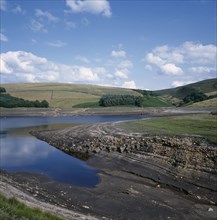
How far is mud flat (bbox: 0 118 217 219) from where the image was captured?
79.9ft

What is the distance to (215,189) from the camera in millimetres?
28266

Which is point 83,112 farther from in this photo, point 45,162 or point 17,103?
point 45,162

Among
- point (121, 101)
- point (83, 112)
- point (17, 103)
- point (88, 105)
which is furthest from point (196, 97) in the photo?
point (17, 103)

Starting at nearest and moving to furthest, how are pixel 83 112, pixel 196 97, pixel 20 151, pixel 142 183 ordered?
pixel 142 183
pixel 20 151
pixel 83 112
pixel 196 97

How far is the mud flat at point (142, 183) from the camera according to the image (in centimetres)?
2434

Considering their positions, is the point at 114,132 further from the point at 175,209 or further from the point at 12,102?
the point at 12,102

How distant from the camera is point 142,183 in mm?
31688

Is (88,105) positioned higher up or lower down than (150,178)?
higher up

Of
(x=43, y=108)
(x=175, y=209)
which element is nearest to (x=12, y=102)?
(x=43, y=108)

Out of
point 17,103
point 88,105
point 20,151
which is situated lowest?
point 20,151

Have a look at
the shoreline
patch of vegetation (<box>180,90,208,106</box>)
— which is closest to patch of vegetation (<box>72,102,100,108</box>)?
the shoreline

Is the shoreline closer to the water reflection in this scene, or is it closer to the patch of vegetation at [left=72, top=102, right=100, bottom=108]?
the patch of vegetation at [left=72, top=102, right=100, bottom=108]

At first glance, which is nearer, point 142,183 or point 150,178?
point 142,183

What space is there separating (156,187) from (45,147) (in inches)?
1100
